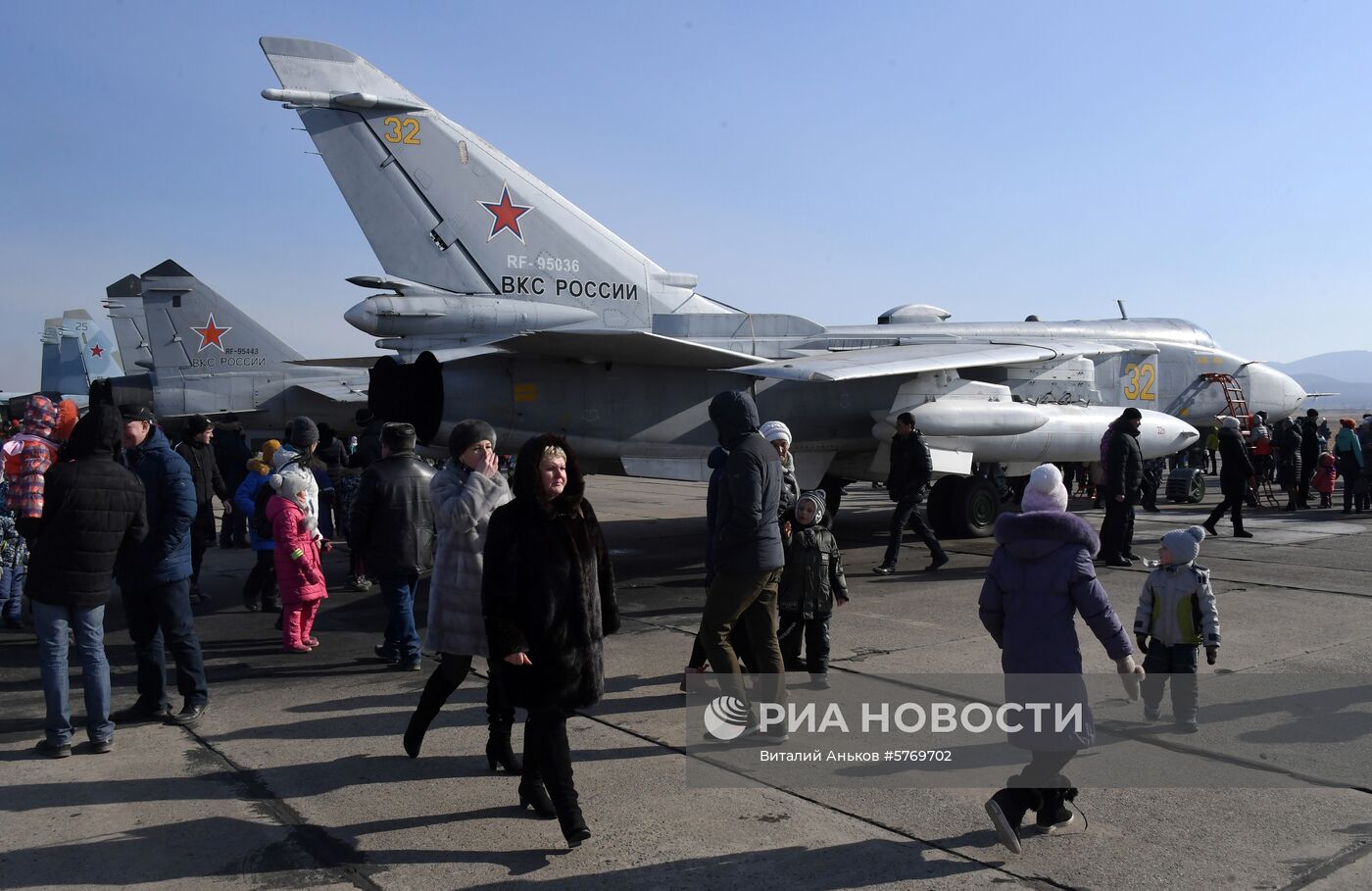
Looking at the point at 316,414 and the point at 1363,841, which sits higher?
the point at 316,414

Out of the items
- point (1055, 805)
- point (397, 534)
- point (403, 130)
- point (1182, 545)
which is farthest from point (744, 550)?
point (403, 130)

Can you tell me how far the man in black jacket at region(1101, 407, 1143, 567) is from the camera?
9742 millimetres

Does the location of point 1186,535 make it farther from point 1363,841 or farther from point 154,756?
point 154,756

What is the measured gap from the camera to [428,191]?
33.3 ft

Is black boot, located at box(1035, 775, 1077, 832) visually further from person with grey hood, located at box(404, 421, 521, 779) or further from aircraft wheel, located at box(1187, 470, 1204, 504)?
aircraft wheel, located at box(1187, 470, 1204, 504)

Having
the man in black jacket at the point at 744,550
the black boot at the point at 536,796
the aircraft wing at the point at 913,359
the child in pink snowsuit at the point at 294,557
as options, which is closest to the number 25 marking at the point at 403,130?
the aircraft wing at the point at 913,359

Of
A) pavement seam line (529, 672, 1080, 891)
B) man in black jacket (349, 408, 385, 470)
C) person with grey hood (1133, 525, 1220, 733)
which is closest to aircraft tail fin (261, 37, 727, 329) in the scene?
man in black jacket (349, 408, 385, 470)

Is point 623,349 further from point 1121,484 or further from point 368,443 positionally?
point 1121,484

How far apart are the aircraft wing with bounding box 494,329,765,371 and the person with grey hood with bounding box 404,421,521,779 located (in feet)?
14.7

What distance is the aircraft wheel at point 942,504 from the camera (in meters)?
12.3

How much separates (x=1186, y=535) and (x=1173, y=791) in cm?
122

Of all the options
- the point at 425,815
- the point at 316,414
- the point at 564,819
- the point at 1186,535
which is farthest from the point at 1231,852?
the point at 316,414

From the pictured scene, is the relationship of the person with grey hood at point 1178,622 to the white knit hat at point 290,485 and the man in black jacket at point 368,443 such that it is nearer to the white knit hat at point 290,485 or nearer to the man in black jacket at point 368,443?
the white knit hat at point 290,485

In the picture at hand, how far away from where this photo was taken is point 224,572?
10.7 meters
